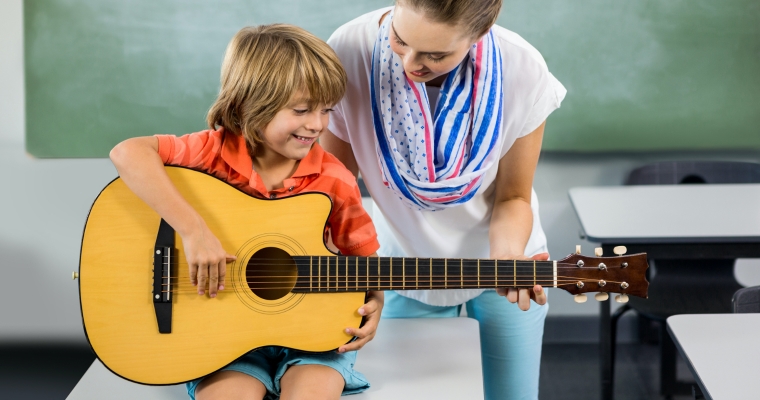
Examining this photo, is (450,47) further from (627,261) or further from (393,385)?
(393,385)

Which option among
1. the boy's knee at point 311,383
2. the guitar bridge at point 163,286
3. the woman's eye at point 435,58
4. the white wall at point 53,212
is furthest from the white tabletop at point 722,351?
the white wall at point 53,212

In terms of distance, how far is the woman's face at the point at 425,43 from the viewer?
48.3 inches

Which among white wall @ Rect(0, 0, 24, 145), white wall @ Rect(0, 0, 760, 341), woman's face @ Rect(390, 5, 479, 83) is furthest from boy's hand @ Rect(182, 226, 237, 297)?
white wall @ Rect(0, 0, 24, 145)

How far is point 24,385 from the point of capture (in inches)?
117

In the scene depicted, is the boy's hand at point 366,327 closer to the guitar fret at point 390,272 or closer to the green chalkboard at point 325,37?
the guitar fret at point 390,272

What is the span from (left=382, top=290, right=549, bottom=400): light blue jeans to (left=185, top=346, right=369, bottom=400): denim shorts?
14.2 inches

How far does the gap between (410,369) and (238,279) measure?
40 cm

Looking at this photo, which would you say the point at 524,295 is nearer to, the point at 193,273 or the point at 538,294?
the point at 538,294

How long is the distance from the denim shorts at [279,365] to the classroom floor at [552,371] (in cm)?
151

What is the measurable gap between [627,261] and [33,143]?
2427 mm

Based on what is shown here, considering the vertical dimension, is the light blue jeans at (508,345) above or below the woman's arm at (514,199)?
below

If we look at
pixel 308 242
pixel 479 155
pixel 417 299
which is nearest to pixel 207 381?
pixel 308 242

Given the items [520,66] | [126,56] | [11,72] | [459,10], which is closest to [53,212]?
[11,72]

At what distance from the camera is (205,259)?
1333 millimetres
